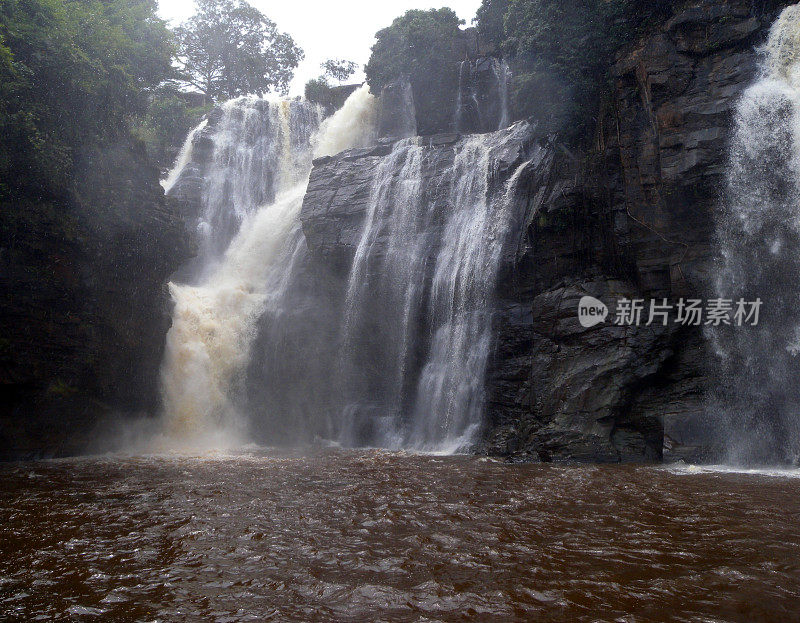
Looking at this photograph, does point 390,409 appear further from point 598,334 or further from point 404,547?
point 404,547

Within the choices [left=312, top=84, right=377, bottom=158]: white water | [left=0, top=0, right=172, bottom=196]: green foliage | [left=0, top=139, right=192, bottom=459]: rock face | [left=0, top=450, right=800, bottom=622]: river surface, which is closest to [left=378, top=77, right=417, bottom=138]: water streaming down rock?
[left=312, top=84, right=377, bottom=158]: white water

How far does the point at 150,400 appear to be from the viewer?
56.5 ft

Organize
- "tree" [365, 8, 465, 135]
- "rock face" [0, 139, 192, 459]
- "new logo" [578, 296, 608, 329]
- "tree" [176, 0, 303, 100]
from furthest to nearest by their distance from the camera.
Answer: "tree" [176, 0, 303, 100] < "tree" [365, 8, 465, 135] < "new logo" [578, 296, 608, 329] < "rock face" [0, 139, 192, 459]

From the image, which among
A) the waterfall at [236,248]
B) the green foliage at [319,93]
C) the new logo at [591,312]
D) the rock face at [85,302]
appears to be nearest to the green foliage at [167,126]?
the waterfall at [236,248]

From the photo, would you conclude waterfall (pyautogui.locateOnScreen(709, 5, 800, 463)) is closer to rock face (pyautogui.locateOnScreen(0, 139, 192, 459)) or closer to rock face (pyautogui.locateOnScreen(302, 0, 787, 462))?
rock face (pyautogui.locateOnScreen(302, 0, 787, 462))

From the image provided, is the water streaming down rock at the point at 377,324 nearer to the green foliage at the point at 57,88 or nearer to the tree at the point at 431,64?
the tree at the point at 431,64

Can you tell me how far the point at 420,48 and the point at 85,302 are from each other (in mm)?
19779

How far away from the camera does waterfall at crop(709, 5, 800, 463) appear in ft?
43.4

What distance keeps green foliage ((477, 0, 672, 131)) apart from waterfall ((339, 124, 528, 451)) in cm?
174

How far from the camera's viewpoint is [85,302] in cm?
A: 1499

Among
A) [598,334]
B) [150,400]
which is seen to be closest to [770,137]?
[598,334]

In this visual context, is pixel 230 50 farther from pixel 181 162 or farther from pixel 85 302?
pixel 85 302

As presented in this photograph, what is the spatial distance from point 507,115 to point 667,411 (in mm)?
16015

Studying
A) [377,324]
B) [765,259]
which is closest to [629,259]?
[765,259]
